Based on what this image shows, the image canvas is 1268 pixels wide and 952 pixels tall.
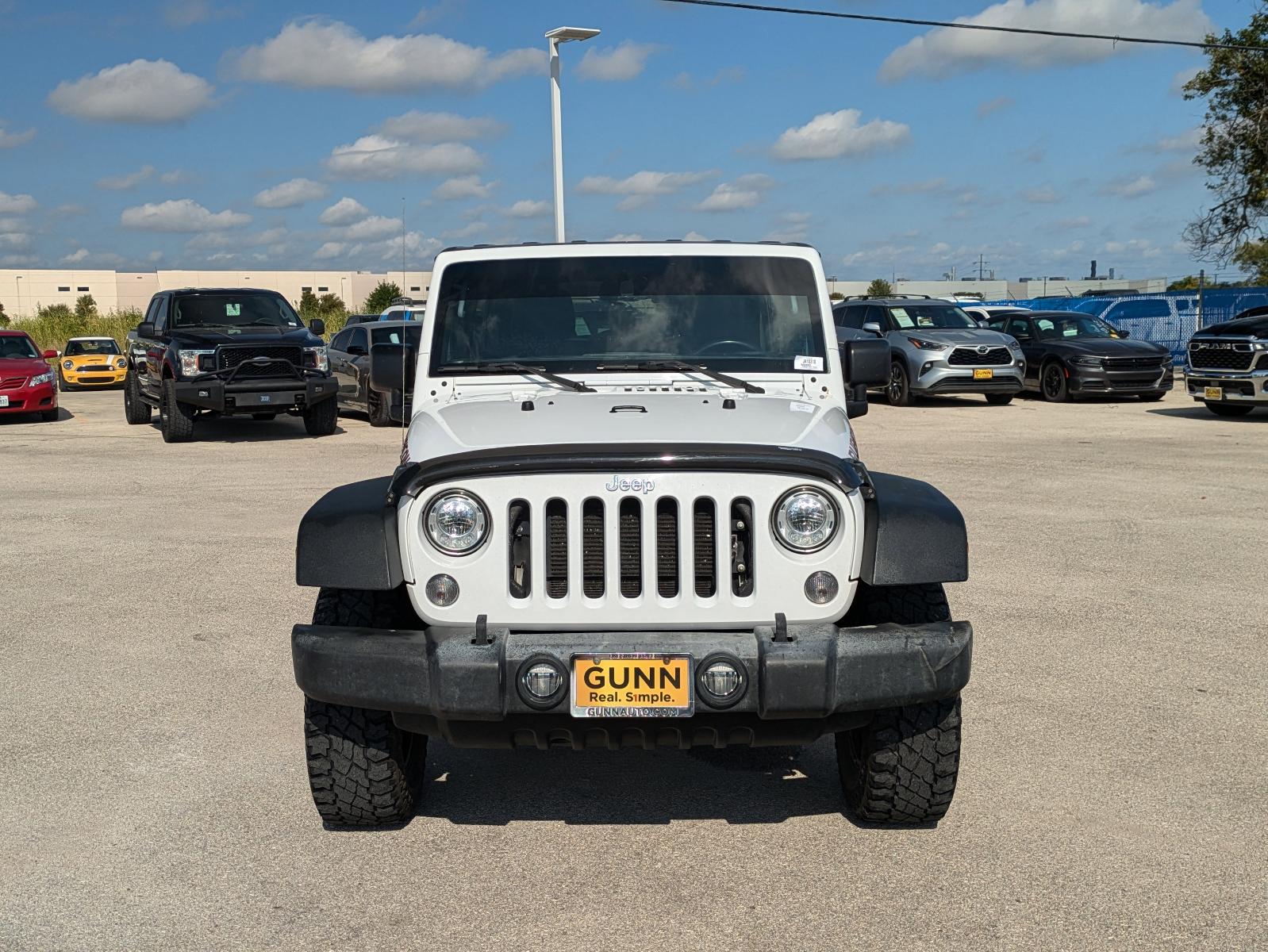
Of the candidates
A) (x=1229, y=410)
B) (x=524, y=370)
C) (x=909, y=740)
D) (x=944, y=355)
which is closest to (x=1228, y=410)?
(x=1229, y=410)

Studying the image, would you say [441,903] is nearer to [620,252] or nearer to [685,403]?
[685,403]

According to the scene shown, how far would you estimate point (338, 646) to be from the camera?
378 cm

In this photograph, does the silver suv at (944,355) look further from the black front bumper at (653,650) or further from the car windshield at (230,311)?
the black front bumper at (653,650)

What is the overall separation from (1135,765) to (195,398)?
14.5 m

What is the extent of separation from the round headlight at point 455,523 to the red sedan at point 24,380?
1875cm

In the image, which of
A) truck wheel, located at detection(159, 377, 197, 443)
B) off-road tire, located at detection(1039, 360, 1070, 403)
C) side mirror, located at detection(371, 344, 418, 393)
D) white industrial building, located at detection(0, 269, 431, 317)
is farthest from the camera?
white industrial building, located at detection(0, 269, 431, 317)

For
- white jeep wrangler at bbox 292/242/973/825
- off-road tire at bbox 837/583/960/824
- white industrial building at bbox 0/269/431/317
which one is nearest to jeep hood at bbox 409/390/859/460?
white jeep wrangler at bbox 292/242/973/825

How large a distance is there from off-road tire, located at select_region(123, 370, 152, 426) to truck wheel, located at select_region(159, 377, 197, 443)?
118 inches

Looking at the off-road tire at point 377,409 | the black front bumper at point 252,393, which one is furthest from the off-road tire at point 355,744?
the off-road tire at point 377,409

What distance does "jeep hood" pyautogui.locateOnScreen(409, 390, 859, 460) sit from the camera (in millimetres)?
4137

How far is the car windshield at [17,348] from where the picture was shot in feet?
69.7

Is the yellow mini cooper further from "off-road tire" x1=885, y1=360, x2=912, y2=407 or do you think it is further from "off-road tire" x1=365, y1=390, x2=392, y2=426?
"off-road tire" x1=885, y1=360, x2=912, y2=407

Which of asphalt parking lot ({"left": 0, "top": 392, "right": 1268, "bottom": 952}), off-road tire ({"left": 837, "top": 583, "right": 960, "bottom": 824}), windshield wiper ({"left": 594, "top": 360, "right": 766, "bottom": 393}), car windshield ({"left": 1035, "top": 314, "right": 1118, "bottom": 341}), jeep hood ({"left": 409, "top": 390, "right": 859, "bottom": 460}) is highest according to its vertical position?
car windshield ({"left": 1035, "top": 314, "right": 1118, "bottom": 341})

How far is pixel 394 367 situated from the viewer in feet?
17.7
